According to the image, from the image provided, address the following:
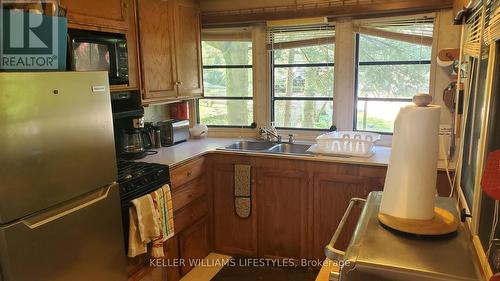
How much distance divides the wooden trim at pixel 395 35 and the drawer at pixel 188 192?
5.85 feet

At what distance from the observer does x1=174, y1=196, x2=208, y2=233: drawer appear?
266 cm

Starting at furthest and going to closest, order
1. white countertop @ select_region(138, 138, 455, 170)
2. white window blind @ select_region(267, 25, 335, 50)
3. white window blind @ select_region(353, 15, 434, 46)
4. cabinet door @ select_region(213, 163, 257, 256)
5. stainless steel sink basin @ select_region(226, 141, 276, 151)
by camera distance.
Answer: stainless steel sink basin @ select_region(226, 141, 276, 151) → white window blind @ select_region(267, 25, 335, 50) → cabinet door @ select_region(213, 163, 257, 256) → white window blind @ select_region(353, 15, 434, 46) → white countertop @ select_region(138, 138, 455, 170)

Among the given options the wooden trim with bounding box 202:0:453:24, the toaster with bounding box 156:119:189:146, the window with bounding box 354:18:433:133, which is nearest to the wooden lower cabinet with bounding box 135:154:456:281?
the toaster with bounding box 156:119:189:146

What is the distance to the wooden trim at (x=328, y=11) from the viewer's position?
269 cm

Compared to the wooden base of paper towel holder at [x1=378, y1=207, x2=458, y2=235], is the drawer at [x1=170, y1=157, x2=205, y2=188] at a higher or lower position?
lower

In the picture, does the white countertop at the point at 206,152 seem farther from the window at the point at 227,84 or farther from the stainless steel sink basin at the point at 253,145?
the window at the point at 227,84

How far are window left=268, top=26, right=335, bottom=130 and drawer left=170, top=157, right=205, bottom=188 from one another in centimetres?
97

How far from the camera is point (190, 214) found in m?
2.81

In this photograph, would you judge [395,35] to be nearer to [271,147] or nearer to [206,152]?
[271,147]

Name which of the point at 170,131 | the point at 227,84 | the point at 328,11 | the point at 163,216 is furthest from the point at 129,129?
the point at 328,11

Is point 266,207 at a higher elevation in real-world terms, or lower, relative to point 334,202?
lower

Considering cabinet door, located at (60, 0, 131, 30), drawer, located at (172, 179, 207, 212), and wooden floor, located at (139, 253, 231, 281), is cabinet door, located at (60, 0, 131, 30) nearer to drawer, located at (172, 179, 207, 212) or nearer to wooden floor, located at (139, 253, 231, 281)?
drawer, located at (172, 179, 207, 212)

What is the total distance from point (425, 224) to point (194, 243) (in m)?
2.13

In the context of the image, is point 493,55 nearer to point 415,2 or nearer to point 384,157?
A: point 384,157
